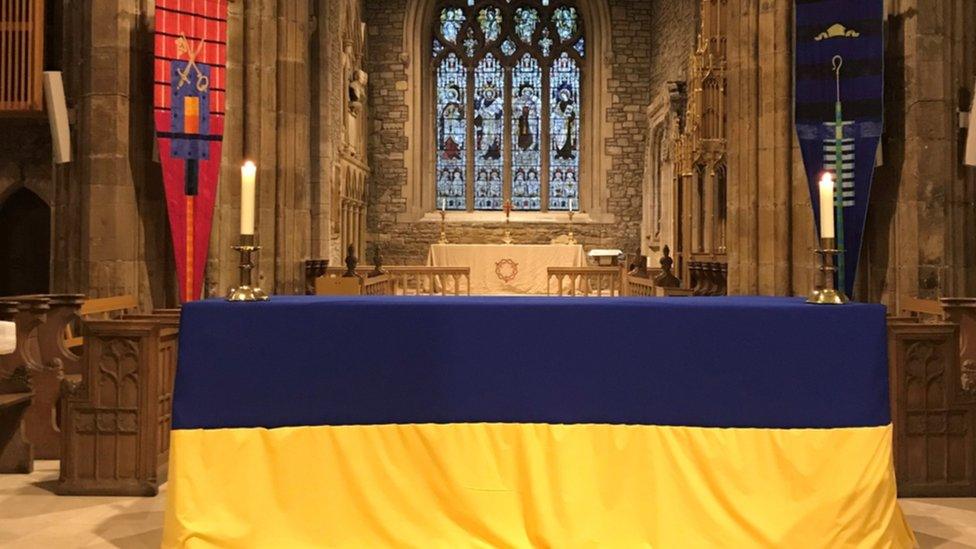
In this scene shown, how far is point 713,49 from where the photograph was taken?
34.8 ft

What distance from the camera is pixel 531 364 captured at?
3.02m

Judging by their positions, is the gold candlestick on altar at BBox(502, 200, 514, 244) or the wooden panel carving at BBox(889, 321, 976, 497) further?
the gold candlestick on altar at BBox(502, 200, 514, 244)

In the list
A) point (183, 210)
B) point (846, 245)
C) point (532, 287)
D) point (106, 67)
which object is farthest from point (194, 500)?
point (532, 287)

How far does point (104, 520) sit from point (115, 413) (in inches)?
29.1

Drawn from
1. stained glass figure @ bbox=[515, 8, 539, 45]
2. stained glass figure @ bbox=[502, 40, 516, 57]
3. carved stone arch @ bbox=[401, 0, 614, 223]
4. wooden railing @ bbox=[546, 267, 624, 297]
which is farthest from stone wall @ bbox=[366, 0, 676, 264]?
wooden railing @ bbox=[546, 267, 624, 297]

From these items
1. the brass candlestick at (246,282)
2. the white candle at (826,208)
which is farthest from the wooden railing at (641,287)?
the brass candlestick at (246,282)

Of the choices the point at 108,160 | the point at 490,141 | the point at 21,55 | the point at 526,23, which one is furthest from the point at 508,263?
the point at 108,160

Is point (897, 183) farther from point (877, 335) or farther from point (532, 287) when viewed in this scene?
Answer: point (532, 287)

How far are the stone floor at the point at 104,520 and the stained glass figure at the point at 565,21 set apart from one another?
16.0 meters

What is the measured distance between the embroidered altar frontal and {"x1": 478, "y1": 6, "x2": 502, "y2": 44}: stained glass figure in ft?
54.9

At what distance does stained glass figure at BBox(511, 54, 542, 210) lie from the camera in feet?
62.1

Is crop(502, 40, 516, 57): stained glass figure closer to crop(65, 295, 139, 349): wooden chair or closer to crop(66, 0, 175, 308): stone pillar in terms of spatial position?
crop(66, 0, 175, 308): stone pillar

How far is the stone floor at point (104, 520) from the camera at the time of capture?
11.2ft

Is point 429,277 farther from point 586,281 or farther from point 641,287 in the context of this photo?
point 641,287
